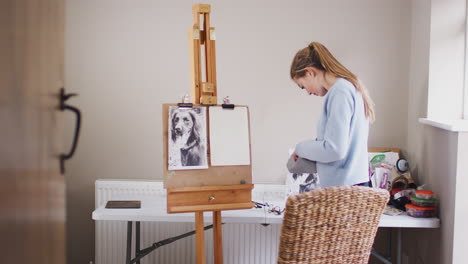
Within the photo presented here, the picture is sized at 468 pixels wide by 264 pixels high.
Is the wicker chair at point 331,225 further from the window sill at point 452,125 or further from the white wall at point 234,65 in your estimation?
the white wall at point 234,65

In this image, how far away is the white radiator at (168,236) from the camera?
281cm

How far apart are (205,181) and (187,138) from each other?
189 mm

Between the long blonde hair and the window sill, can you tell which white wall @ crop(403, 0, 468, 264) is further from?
the long blonde hair

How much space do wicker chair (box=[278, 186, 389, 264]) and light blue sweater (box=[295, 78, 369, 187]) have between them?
6.8 inches

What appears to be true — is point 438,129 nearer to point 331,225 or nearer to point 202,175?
point 331,225

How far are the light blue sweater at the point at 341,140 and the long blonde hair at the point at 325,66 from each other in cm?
4

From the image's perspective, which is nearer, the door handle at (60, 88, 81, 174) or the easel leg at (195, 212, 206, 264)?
the door handle at (60, 88, 81, 174)

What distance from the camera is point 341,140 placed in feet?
5.82

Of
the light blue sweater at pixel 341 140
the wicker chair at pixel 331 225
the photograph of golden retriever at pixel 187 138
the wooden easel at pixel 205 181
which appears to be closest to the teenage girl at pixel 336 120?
the light blue sweater at pixel 341 140

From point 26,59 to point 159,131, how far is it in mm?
2555

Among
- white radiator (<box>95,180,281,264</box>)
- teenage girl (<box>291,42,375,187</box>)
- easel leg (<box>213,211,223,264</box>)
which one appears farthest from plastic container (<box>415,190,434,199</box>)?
easel leg (<box>213,211,223,264</box>)

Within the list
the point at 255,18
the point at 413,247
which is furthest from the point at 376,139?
the point at 255,18

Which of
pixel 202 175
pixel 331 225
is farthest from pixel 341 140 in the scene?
pixel 202 175

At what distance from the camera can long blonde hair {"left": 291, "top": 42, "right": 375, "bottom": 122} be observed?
1882mm
